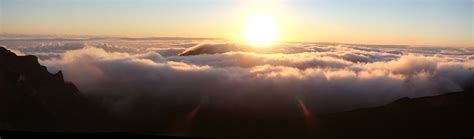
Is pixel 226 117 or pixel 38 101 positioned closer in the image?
pixel 38 101

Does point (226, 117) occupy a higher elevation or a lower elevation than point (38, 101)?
lower

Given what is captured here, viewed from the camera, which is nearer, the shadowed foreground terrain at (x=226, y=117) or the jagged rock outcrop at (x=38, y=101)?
the jagged rock outcrop at (x=38, y=101)

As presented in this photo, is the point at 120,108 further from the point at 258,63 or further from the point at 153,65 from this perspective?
the point at 258,63

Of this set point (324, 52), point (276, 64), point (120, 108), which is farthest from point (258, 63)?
point (120, 108)

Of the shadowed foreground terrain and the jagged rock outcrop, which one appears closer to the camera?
the jagged rock outcrop
